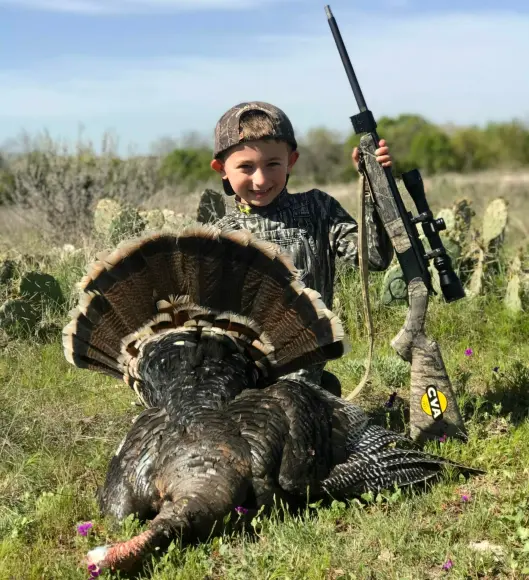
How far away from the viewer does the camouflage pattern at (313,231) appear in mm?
4289

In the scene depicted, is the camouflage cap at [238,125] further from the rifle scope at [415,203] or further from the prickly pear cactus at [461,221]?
the prickly pear cactus at [461,221]

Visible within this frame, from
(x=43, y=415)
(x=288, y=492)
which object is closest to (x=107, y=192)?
(x=43, y=415)

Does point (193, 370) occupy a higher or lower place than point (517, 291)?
higher

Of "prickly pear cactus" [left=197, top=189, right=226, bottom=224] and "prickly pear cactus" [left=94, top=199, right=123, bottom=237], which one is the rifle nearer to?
"prickly pear cactus" [left=197, top=189, right=226, bottom=224]

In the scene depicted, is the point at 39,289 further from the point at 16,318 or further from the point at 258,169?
the point at 258,169

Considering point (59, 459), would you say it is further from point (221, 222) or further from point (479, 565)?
point (479, 565)

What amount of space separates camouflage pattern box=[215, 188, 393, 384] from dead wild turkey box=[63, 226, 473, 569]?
0.52 m

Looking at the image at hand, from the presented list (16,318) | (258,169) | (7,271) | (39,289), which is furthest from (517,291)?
(7,271)

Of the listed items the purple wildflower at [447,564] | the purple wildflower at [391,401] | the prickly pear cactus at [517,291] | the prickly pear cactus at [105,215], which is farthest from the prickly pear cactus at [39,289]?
the purple wildflower at [447,564]

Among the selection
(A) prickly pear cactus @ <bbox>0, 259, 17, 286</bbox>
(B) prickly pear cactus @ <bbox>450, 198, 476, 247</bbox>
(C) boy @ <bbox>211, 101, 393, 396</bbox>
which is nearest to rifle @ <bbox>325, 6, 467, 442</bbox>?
(C) boy @ <bbox>211, 101, 393, 396</bbox>

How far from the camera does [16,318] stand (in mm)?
5992

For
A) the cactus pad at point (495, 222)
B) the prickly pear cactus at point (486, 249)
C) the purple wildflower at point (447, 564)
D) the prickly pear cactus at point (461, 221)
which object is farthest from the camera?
the prickly pear cactus at point (461, 221)

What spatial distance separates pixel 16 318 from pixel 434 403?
10.9ft

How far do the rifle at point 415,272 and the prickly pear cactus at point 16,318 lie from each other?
3.06 metres
